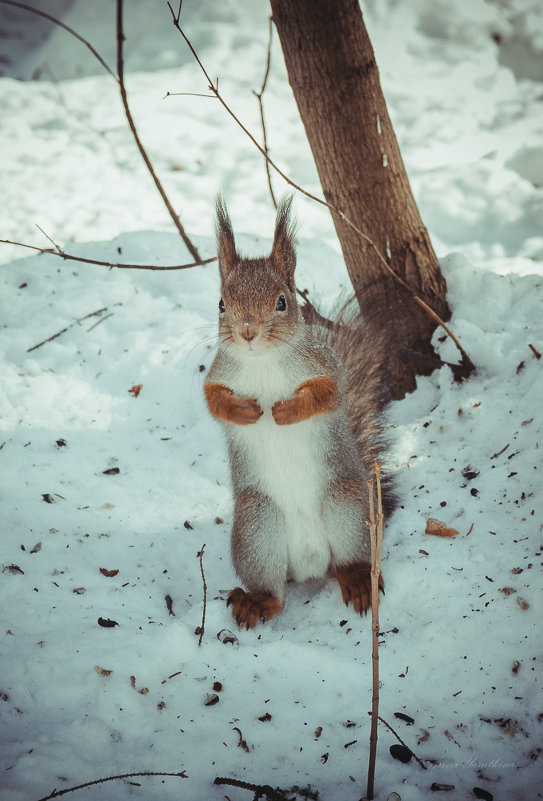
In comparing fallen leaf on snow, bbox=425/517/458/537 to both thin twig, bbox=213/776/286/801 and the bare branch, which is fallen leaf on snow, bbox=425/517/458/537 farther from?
the bare branch

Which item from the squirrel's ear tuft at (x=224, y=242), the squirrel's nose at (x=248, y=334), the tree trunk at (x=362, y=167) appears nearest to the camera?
the squirrel's nose at (x=248, y=334)

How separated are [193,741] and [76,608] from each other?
0.61 meters

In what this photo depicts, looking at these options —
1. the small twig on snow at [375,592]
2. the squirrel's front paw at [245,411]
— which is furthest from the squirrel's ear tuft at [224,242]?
the small twig on snow at [375,592]

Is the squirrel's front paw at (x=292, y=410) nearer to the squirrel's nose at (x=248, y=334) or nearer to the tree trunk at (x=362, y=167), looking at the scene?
the squirrel's nose at (x=248, y=334)

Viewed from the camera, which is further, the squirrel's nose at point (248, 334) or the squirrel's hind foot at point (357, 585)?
the squirrel's hind foot at point (357, 585)

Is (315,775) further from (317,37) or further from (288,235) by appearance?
(317,37)

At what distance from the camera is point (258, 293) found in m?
1.76

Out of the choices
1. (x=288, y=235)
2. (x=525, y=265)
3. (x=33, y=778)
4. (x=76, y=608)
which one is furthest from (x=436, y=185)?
(x=33, y=778)

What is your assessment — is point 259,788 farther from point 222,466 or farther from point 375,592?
point 222,466

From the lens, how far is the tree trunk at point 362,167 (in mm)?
2350

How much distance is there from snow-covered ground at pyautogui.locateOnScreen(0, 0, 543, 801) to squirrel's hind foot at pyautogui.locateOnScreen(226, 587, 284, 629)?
47mm

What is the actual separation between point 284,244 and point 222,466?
113 cm

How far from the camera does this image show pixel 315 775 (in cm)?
137

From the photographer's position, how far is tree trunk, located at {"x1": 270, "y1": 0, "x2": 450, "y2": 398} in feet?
7.71
